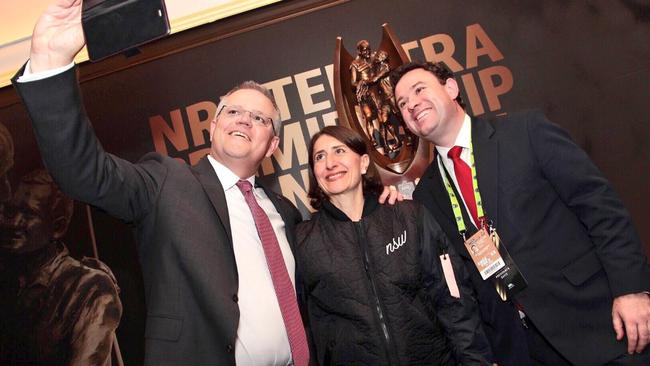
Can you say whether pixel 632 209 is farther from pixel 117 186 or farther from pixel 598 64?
pixel 117 186

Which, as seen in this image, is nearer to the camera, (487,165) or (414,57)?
(487,165)

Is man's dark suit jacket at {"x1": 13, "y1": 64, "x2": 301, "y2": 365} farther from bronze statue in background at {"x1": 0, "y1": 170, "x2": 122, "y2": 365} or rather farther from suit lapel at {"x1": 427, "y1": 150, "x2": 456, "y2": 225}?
bronze statue in background at {"x1": 0, "y1": 170, "x2": 122, "y2": 365}

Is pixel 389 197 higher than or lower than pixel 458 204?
higher

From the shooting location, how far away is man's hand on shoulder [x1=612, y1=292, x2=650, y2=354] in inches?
59.5

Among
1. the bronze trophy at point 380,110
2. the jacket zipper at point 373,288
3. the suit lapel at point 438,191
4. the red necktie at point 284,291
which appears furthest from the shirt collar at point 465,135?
A: the red necktie at point 284,291

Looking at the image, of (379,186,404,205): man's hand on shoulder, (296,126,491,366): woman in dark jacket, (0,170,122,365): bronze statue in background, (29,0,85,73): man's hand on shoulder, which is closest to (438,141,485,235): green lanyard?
(296,126,491,366): woman in dark jacket

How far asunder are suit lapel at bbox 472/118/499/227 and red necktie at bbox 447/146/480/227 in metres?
0.08

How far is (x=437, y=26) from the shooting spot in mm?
3244

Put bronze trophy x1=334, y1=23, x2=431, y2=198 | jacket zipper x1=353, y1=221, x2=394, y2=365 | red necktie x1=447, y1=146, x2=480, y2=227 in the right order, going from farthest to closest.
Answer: bronze trophy x1=334, y1=23, x2=431, y2=198
red necktie x1=447, y1=146, x2=480, y2=227
jacket zipper x1=353, y1=221, x2=394, y2=365

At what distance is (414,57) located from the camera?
322cm

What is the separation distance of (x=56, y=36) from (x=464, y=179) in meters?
1.55

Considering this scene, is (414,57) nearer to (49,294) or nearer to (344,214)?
(344,214)

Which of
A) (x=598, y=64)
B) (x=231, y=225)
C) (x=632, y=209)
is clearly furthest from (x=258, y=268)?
(x=598, y=64)

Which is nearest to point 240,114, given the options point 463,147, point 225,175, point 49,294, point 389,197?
point 225,175
